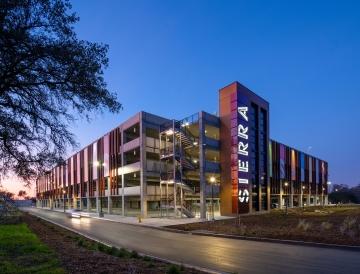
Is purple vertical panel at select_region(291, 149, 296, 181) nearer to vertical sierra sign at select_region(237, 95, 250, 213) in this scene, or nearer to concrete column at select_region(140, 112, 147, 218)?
vertical sierra sign at select_region(237, 95, 250, 213)

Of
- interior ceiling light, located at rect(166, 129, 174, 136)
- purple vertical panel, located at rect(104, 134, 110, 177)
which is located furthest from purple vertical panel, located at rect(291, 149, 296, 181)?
interior ceiling light, located at rect(166, 129, 174, 136)

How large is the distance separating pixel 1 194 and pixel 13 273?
9.50ft

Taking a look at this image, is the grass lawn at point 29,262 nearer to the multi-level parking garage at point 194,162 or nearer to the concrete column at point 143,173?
the multi-level parking garage at point 194,162

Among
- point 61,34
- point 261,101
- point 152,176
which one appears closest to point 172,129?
point 152,176

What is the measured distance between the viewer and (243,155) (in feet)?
173

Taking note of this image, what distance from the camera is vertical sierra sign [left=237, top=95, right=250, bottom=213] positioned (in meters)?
51.5

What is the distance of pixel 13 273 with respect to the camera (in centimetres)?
1038

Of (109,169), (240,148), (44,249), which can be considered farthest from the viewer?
(109,169)

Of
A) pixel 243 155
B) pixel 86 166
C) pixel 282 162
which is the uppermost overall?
pixel 243 155

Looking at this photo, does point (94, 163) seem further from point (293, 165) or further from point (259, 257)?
point (259, 257)

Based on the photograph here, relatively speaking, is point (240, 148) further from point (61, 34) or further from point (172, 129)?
point (61, 34)

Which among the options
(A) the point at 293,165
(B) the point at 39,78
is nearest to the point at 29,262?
(B) the point at 39,78

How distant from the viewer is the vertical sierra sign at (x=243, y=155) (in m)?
51.5

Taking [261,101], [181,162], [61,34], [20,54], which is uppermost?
[261,101]
